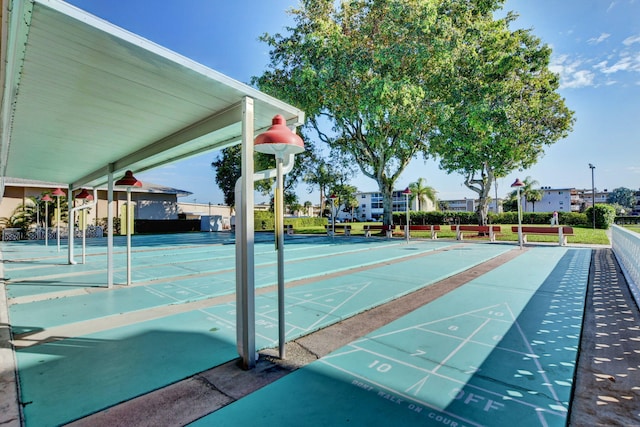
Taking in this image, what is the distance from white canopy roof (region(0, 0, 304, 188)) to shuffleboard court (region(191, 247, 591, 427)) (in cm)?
278

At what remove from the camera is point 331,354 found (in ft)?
10.9

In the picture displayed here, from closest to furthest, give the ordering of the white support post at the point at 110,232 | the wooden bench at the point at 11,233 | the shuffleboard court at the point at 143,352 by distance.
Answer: the shuffleboard court at the point at 143,352, the white support post at the point at 110,232, the wooden bench at the point at 11,233

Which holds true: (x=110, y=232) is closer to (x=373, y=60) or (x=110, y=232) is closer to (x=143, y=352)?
(x=143, y=352)

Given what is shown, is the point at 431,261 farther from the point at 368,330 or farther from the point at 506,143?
the point at 506,143

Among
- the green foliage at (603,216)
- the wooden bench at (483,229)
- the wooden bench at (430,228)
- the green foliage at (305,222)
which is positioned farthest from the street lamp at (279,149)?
the green foliage at (603,216)

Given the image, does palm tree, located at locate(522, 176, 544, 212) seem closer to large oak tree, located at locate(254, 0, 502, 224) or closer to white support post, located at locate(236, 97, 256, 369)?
large oak tree, located at locate(254, 0, 502, 224)

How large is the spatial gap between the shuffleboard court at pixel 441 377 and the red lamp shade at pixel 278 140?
2.23 m

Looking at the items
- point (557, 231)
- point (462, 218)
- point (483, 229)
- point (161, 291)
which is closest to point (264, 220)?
point (483, 229)

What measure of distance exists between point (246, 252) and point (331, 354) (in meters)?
1.45

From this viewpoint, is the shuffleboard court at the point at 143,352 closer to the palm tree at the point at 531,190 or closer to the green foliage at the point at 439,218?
the green foliage at the point at 439,218

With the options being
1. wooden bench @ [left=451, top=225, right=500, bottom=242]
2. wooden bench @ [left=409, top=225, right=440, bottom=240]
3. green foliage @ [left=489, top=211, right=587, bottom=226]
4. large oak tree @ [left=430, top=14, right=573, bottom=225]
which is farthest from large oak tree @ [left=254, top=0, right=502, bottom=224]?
green foliage @ [left=489, top=211, right=587, bottom=226]

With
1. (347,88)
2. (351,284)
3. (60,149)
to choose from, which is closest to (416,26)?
(347,88)

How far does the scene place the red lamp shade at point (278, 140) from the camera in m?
3.01

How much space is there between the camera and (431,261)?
32.6 feet
